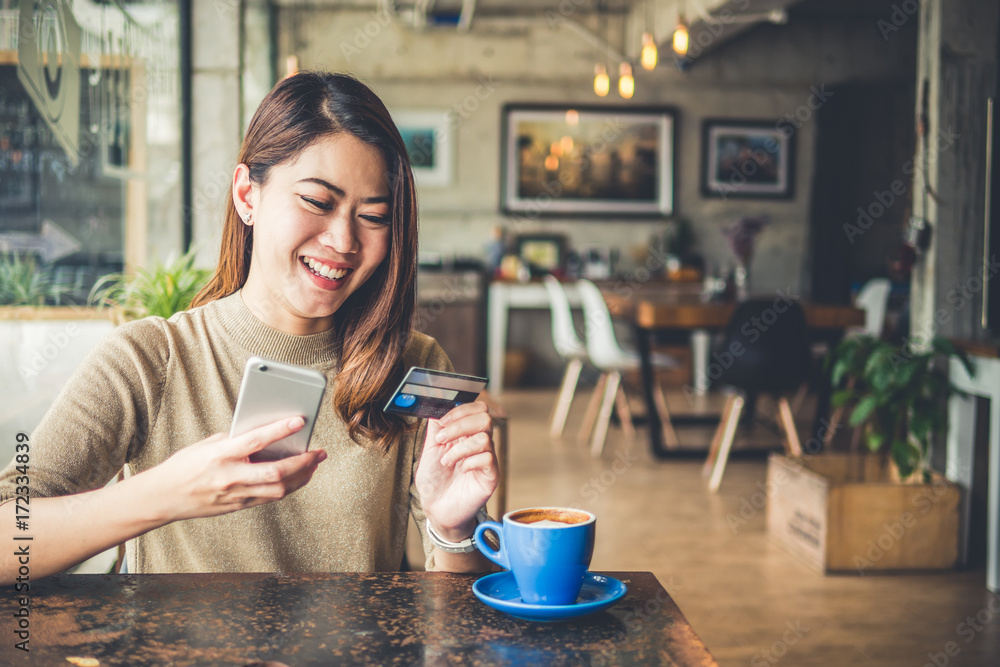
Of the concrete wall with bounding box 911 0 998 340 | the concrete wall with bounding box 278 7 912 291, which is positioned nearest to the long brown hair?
the concrete wall with bounding box 911 0 998 340

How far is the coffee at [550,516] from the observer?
0.81 m

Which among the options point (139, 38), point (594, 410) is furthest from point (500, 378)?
point (139, 38)

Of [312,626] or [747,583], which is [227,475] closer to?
[312,626]

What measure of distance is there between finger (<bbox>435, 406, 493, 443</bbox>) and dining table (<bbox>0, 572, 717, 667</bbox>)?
161 mm

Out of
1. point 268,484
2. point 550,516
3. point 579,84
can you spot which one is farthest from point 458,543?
point 579,84

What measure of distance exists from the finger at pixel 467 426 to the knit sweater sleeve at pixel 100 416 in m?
0.38

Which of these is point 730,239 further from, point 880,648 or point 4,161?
point 4,161

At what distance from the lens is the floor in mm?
2238

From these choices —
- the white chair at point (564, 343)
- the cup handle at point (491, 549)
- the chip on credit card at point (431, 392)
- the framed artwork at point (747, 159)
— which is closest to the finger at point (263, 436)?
the chip on credit card at point (431, 392)

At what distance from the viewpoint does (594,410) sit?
199 inches

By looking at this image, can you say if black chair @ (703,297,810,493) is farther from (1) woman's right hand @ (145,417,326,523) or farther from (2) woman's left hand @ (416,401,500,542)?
(1) woman's right hand @ (145,417,326,523)

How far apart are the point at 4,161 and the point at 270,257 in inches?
89.3

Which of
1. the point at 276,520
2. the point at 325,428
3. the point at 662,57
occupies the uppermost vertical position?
the point at 662,57

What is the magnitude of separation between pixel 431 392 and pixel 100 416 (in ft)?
1.31
